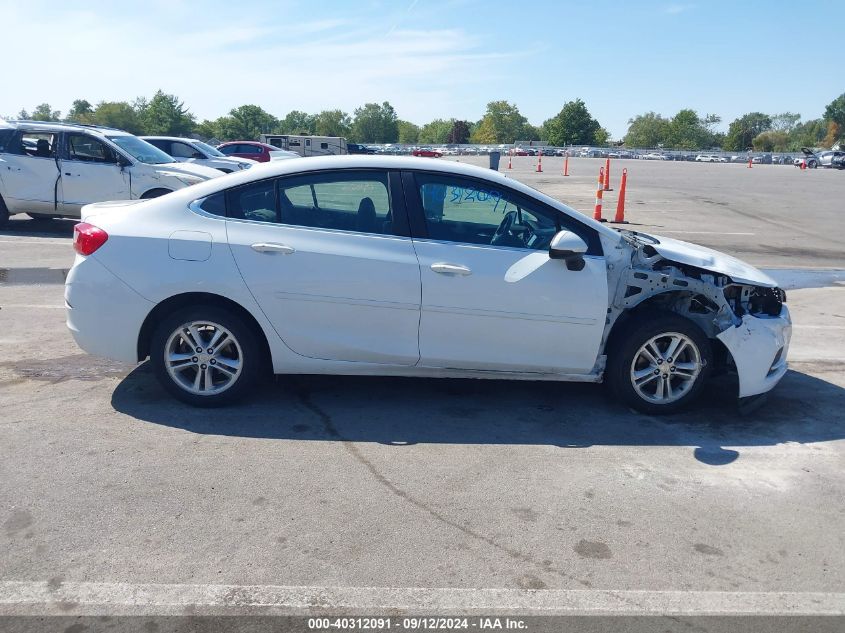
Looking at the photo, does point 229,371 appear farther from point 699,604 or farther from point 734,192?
point 734,192

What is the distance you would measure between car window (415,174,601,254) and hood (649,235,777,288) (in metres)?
0.67

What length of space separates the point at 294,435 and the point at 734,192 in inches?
998

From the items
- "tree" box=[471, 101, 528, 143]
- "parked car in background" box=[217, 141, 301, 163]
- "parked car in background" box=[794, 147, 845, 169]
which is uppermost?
"tree" box=[471, 101, 528, 143]

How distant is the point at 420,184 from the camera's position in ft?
16.0

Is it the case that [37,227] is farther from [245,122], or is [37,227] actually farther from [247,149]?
[245,122]

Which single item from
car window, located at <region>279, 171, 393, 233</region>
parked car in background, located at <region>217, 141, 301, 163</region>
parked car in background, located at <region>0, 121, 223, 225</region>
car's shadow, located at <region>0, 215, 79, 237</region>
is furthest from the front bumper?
parked car in background, located at <region>217, 141, 301, 163</region>

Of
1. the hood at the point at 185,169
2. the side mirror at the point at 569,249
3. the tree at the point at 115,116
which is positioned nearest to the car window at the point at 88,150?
the hood at the point at 185,169

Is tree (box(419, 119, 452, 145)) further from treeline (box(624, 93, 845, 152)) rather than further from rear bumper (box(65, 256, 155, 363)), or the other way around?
rear bumper (box(65, 256, 155, 363))

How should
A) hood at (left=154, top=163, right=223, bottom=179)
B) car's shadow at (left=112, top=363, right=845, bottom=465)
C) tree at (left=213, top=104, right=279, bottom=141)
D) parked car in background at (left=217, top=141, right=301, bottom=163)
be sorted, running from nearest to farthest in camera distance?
car's shadow at (left=112, top=363, right=845, bottom=465)
hood at (left=154, top=163, right=223, bottom=179)
parked car in background at (left=217, top=141, right=301, bottom=163)
tree at (left=213, top=104, right=279, bottom=141)

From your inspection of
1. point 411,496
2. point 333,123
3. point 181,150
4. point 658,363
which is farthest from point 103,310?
point 333,123

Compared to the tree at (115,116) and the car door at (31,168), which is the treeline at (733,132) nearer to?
the tree at (115,116)

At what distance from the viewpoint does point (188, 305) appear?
4.78 metres

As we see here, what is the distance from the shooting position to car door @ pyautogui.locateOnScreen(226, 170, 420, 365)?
4688mm

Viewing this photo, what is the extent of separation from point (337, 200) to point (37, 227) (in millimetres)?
10740
